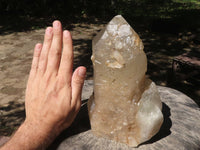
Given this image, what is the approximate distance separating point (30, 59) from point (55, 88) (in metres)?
4.23

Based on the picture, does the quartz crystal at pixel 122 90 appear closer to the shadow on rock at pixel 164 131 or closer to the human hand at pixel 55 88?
the shadow on rock at pixel 164 131

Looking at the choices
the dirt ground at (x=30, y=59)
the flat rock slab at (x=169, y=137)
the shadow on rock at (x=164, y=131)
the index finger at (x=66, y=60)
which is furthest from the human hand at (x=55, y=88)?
the dirt ground at (x=30, y=59)

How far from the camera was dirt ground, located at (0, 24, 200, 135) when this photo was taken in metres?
3.71

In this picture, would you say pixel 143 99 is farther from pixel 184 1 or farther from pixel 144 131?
pixel 184 1

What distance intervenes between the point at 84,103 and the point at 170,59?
382 centimetres

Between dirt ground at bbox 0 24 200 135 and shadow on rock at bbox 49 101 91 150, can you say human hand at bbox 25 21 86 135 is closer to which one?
shadow on rock at bbox 49 101 91 150

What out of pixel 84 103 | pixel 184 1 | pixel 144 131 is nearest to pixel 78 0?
pixel 184 1

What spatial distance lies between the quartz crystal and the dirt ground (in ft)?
6.46

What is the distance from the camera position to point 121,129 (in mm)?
1767

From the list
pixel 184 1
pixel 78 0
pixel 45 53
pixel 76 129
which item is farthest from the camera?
pixel 184 1

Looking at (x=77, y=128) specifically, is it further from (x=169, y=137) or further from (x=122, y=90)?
(x=169, y=137)

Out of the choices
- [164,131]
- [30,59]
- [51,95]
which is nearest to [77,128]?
[51,95]

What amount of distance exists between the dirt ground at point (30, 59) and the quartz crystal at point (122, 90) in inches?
77.5

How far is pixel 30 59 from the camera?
18.3 ft
